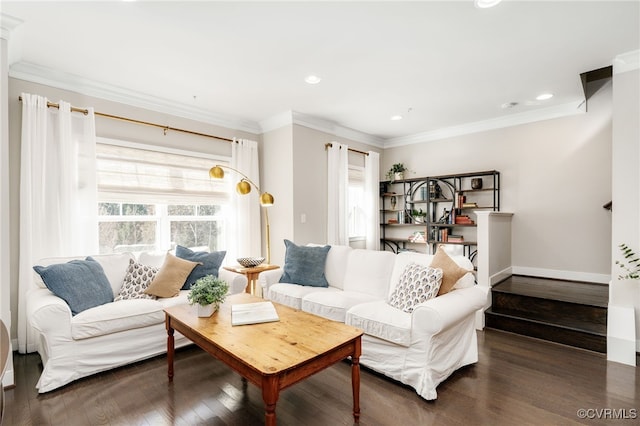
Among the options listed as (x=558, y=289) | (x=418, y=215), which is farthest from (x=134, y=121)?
(x=558, y=289)

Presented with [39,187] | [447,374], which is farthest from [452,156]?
[39,187]

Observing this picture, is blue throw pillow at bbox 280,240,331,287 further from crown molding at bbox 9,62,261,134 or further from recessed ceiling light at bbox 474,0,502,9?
recessed ceiling light at bbox 474,0,502,9

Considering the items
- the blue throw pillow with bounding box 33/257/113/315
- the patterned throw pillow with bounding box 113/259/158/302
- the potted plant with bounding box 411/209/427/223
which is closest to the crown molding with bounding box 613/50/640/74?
the potted plant with bounding box 411/209/427/223

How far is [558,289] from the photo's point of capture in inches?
149

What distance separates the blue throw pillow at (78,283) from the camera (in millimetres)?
2541

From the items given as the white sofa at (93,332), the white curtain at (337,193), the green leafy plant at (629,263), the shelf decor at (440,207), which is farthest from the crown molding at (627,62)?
the white sofa at (93,332)

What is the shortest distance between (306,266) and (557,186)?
11.6ft

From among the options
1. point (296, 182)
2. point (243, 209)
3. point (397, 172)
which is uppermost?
point (397, 172)

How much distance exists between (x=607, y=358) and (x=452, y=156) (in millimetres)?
3270

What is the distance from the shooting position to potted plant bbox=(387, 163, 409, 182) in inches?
222

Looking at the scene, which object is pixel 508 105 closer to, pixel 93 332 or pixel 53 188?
pixel 93 332

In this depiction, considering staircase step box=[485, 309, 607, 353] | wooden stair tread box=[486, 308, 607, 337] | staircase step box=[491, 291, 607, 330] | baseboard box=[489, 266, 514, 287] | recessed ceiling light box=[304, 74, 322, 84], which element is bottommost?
staircase step box=[485, 309, 607, 353]

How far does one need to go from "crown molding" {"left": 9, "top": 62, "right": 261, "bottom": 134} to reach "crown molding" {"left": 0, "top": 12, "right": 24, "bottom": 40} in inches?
26.2

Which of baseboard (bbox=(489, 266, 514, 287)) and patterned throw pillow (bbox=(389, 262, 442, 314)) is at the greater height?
patterned throw pillow (bbox=(389, 262, 442, 314))
